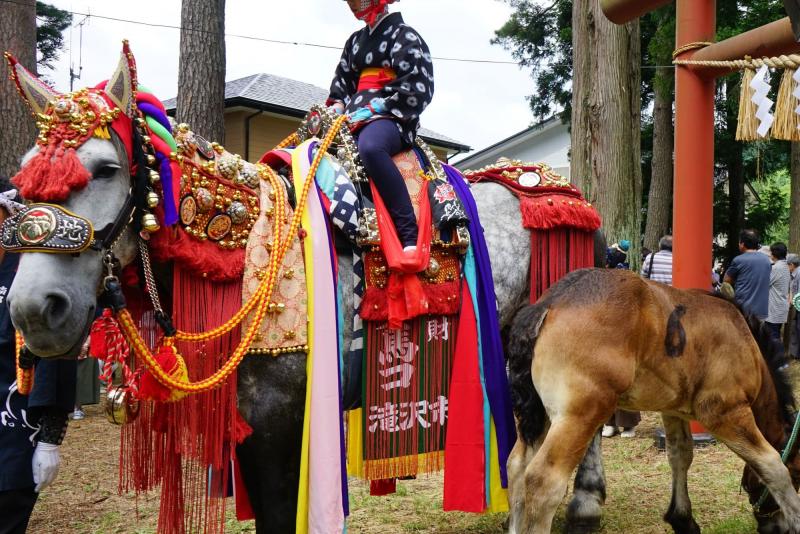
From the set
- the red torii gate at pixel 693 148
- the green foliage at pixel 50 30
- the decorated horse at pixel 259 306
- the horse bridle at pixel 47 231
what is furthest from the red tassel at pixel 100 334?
the green foliage at pixel 50 30

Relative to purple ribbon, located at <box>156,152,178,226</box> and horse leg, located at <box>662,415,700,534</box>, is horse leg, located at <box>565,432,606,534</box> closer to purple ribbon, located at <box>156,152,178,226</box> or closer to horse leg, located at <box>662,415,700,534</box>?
horse leg, located at <box>662,415,700,534</box>

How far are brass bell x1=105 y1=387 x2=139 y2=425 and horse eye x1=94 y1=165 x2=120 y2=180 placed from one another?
2.64ft

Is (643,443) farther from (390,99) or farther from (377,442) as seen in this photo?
(390,99)

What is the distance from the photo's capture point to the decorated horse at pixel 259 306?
2.38m

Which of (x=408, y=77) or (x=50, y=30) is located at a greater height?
(x=50, y=30)

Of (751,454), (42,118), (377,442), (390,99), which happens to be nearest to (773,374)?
(751,454)

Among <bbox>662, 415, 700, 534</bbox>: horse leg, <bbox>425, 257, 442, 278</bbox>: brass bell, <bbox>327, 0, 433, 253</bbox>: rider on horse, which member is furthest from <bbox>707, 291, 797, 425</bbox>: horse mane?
<bbox>327, 0, 433, 253</bbox>: rider on horse

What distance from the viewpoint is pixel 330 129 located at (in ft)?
11.0

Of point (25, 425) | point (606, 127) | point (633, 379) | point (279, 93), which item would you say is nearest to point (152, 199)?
point (25, 425)

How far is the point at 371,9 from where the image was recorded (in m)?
3.56

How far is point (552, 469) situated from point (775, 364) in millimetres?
1585

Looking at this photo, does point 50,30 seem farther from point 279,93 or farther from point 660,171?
point 660,171

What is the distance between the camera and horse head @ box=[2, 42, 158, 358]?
2.22 meters

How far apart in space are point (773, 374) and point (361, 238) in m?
2.41
